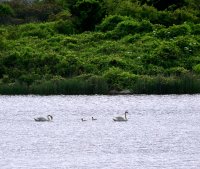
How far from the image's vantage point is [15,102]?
1624 inches

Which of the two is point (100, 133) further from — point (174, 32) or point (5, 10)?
point (5, 10)

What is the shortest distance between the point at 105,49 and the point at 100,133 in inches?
965

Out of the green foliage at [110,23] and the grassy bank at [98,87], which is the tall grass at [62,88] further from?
the green foliage at [110,23]

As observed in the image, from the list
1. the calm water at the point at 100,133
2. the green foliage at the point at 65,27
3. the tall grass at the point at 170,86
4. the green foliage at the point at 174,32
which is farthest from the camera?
the green foliage at the point at 65,27

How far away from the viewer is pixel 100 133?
30359 millimetres

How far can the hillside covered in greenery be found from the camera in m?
44.8

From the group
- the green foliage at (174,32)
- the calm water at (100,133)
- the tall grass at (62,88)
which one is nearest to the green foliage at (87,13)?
the green foliage at (174,32)

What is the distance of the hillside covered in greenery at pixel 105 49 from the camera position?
44.8m

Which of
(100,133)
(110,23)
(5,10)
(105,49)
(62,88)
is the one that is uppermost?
(5,10)

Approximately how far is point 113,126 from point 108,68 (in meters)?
18.1

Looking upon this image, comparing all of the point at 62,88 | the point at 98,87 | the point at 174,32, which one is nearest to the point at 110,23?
the point at 174,32

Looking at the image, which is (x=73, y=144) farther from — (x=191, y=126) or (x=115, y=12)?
(x=115, y=12)

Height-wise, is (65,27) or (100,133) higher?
(65,27)

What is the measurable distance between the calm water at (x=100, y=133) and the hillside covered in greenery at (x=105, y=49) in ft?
6.86
